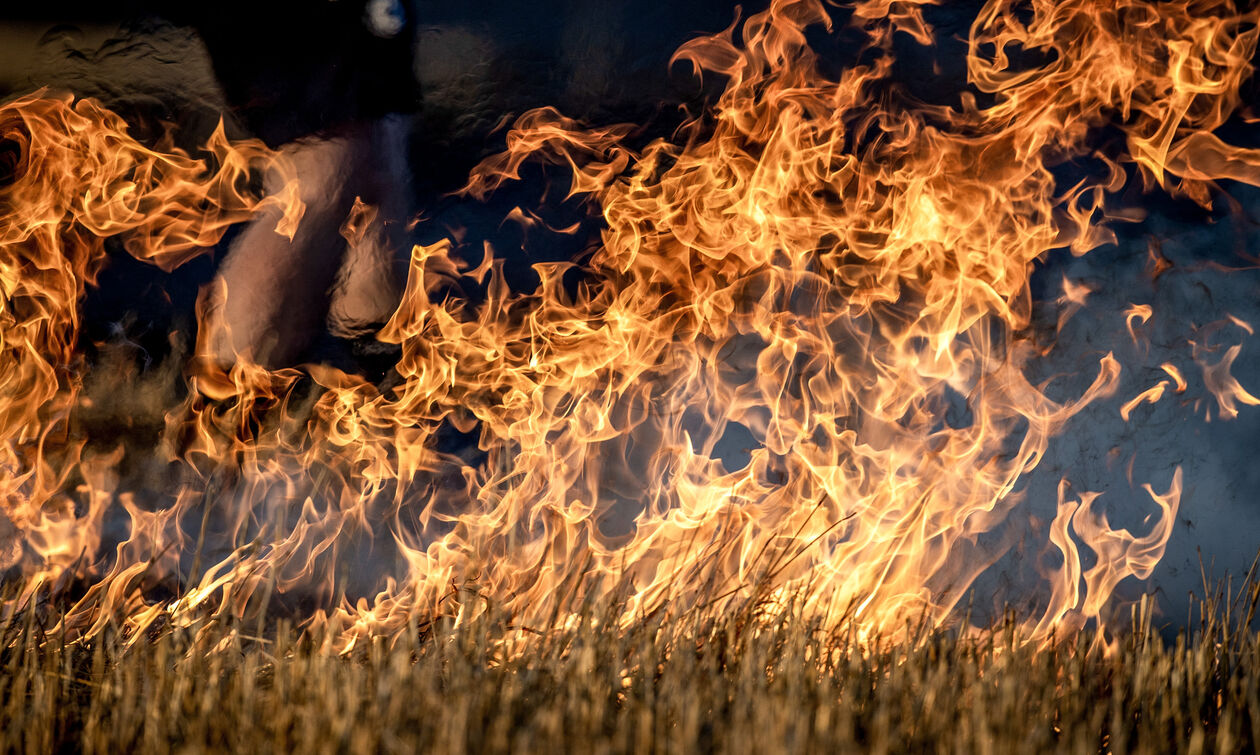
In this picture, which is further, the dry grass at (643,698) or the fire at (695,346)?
the fire at (695,346)

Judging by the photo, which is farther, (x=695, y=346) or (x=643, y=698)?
(x=695, y=346)

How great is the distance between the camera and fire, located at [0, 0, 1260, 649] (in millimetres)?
3617

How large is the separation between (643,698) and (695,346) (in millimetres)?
1868

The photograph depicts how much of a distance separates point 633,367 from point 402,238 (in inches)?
41.6

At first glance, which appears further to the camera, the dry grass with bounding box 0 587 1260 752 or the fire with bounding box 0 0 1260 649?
the fire with bounding box 0 0 1260 649

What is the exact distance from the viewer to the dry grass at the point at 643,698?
2.03m

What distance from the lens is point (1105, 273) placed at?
12.0ft

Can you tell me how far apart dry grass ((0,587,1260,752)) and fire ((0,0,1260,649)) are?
100 centimetres

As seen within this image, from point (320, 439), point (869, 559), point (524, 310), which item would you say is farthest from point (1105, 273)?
point (320, 439)

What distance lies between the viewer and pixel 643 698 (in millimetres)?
2271

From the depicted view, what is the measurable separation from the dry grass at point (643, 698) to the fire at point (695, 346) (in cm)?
100

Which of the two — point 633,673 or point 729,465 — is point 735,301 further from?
point 633,673

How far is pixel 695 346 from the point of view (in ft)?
12.9

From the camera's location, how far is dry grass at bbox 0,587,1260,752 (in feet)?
6.65
